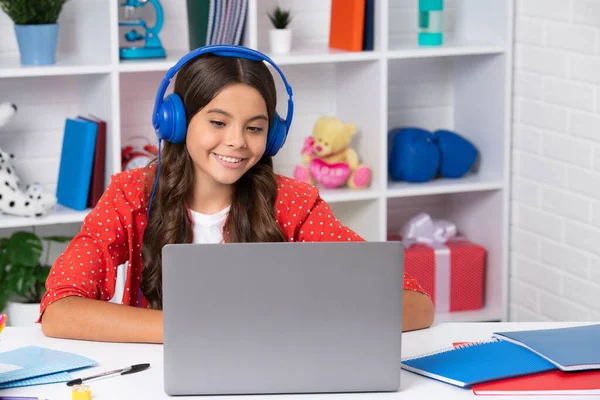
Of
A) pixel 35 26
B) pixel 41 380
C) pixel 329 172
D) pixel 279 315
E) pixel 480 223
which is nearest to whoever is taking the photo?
pixel 279 315

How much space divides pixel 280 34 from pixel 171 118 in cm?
120

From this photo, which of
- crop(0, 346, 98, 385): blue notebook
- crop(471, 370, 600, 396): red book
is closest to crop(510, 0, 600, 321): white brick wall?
crop(471, 370, 600, 396): red book

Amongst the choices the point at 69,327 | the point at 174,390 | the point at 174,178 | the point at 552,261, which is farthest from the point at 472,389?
the point at 552,261

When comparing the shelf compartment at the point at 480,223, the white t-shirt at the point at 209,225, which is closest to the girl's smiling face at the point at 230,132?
the white t-shirt at the point at 209,225

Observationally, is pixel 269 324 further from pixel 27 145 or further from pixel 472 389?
pixel 27 145

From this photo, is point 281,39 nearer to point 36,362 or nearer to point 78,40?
point 78,40

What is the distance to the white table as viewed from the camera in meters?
1.38

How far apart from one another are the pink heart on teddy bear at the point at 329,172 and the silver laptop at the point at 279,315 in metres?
1.72

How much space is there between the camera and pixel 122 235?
192 cm

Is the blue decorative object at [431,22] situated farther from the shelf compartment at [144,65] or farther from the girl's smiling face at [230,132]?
the girl's smiling face at [230,132]

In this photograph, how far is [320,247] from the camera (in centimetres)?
130

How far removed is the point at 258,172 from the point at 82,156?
3.30 ft

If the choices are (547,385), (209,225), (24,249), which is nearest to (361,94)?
(24,249)

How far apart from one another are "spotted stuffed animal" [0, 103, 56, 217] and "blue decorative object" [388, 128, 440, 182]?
1.10 m
